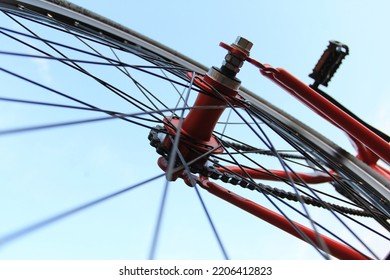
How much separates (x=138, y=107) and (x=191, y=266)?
752 millimetres

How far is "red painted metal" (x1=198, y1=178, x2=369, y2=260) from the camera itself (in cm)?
175

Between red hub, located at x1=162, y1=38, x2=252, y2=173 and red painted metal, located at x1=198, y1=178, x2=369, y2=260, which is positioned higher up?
red hub, located at x1=162, y1=38, x2=252, y2=173

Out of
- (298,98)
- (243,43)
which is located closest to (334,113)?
(298,98)

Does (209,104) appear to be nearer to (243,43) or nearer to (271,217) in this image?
(243,43)

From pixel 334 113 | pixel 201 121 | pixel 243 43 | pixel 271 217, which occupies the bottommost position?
pixel 271 217

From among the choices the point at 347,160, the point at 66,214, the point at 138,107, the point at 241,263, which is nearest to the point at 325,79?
the point at 347,160

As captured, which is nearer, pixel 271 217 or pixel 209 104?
pixel 209 104

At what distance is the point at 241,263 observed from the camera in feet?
3.64

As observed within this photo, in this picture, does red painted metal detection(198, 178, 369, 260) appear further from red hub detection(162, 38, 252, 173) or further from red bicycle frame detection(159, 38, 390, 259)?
red hub detection(162, 38, 252, 173)

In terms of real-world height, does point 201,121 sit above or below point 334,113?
above

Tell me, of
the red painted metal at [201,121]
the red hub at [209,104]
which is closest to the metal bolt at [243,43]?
the red hub at [209,104]

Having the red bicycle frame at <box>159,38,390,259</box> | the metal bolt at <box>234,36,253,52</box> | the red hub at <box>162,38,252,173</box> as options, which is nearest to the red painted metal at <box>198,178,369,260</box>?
the red bicycle frame at <box>159,38,390,259</box>

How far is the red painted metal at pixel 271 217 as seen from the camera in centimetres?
175

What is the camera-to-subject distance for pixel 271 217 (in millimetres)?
1931
